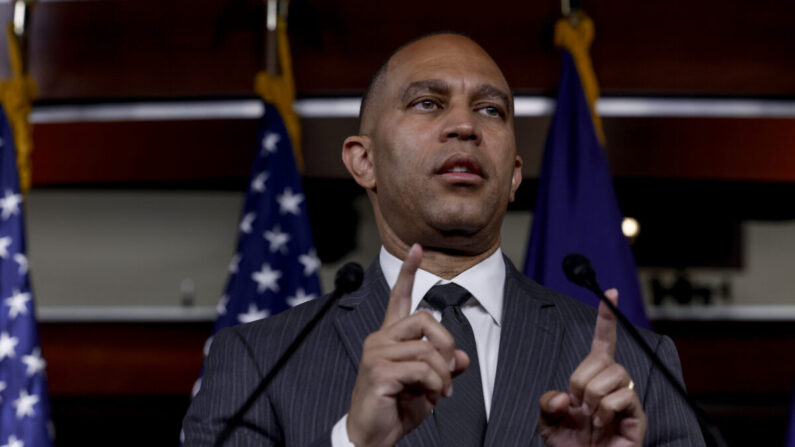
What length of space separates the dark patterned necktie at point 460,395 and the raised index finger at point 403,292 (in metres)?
0.21

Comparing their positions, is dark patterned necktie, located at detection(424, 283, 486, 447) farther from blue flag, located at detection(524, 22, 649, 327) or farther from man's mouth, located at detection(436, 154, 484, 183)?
blue flag, located at detection(524, 22, 649, 327)

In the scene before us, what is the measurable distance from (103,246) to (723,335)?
2495mm

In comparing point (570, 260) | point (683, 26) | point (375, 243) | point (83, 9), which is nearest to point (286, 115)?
point (375, 243)

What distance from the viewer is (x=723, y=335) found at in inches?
110

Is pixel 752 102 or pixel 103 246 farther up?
pixel 752 102

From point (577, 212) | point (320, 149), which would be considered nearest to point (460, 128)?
point (577, 212)

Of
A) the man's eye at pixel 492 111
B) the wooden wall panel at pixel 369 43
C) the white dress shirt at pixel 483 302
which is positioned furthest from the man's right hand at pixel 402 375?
the wooden wall panel at pixel 369 43

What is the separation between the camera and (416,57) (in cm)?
144

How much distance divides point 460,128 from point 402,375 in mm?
514

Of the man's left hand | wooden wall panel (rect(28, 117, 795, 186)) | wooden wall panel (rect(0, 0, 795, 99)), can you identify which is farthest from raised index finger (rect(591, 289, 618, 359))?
wooden wall panel (rect(0, 0, 795, 99))

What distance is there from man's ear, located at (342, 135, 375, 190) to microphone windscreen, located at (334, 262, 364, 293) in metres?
0.42

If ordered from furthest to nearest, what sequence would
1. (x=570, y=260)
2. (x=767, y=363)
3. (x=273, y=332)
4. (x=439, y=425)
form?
1. (x=767, y=363)
2. (x=273, y=332)
3. (x=439, y=425)
4. (x=570, y=260)

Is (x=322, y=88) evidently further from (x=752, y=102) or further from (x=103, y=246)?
(x=752, y=102)

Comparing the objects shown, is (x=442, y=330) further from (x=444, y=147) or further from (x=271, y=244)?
(x=271, y=244)
